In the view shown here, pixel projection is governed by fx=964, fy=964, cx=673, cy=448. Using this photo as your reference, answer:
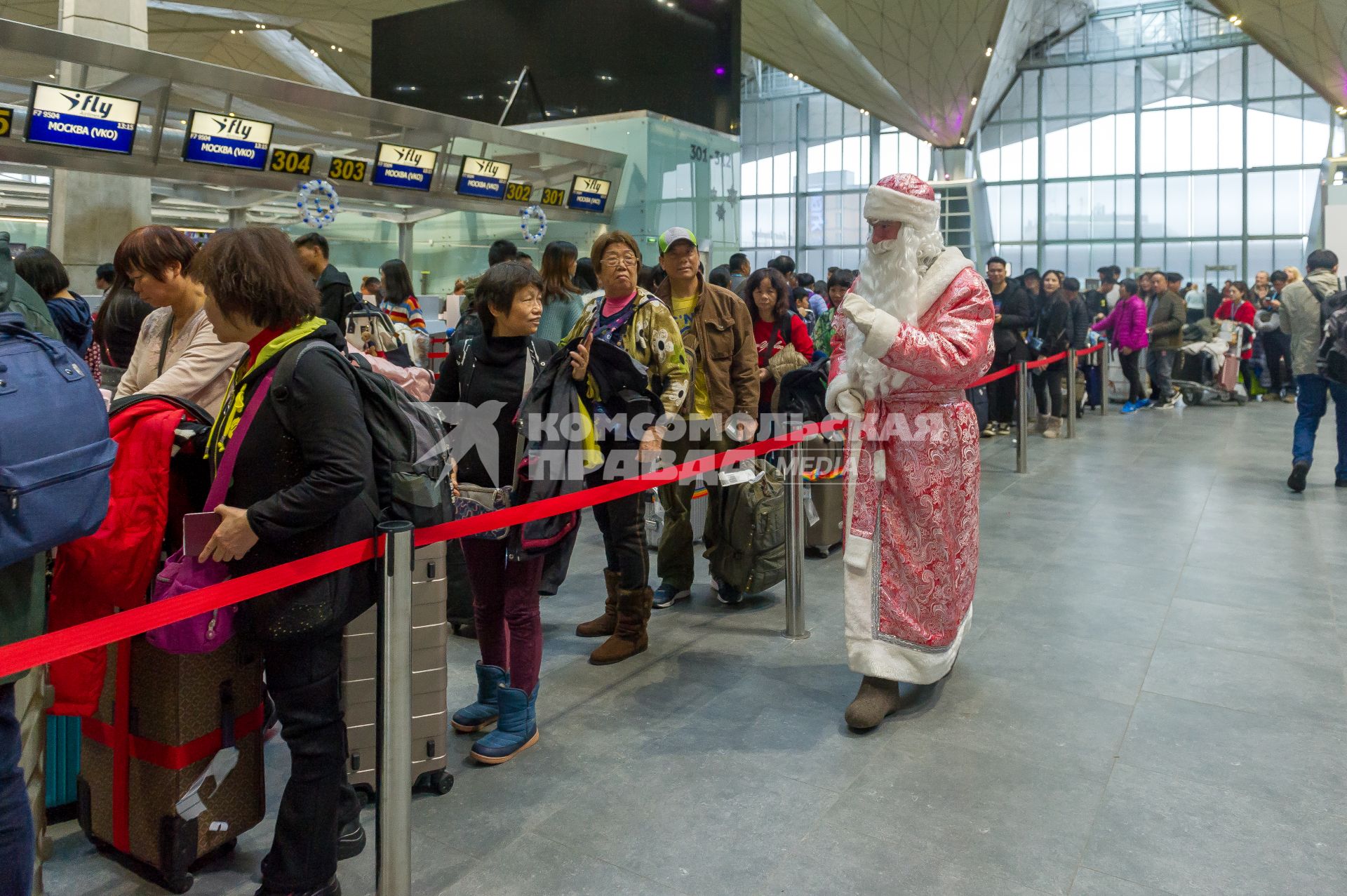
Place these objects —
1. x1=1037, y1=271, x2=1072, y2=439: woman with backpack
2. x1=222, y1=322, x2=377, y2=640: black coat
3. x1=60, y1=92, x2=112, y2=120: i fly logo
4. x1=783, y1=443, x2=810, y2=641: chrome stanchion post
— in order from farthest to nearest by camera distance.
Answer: x1=1037, y1=271, x2=1072, y2=439: woman with backpack, x1=60, y1=92, x2=112, y2=120: i fly logo, x1=783, y1=443, x2=810, y2=641: chrome stanchion post, x1=222, y1=322, x2=377, y2=640: black coat

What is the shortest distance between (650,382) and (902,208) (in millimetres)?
1201

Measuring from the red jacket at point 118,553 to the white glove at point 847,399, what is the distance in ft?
7.27

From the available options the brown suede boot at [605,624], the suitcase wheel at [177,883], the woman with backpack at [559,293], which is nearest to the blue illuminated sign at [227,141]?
the woman with backpack at [559,293]

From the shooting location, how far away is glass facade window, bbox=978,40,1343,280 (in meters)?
26.9

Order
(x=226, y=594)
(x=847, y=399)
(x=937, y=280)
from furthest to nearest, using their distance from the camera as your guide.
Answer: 1. (x=847, y=399)
2. (x=937, y=280)
3. (x=226, y=594)

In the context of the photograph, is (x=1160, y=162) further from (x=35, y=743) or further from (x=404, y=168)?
(x=35, y=743)

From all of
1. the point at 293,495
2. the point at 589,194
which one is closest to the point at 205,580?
the point at 293,495

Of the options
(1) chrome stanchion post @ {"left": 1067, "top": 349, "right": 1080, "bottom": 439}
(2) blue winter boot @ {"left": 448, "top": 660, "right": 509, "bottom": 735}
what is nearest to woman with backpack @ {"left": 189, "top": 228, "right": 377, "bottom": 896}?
(2) blue winter boot @ {"left": 448, "top": 660, "right": 509, "bottom": 735}

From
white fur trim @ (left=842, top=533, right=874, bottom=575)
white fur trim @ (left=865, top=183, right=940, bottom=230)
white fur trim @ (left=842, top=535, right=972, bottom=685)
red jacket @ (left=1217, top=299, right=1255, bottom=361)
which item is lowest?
white fur trim @ (left=842, top=535, right=972, bottom=685)

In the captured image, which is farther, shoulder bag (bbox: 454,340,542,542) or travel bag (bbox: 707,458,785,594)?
travel bag (bbox: 707,458,785,594)

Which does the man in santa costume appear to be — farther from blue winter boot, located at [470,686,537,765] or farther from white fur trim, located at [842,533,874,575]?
blue winter boot, located at [470,686,537,765]

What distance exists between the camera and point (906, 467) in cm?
353

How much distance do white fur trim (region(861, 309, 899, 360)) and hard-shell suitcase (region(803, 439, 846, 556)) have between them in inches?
105

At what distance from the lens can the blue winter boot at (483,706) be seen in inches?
137
